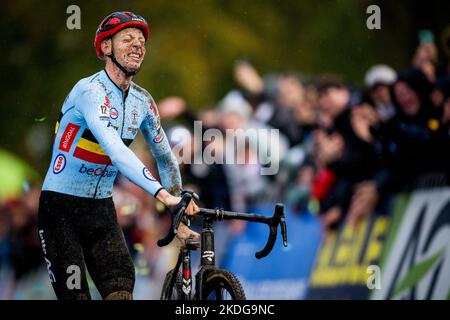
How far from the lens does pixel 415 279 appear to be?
11.3 m

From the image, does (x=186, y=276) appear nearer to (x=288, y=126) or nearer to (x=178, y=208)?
(x=178, y=208)

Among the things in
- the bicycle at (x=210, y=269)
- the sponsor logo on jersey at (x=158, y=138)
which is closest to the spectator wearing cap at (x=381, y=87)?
the sponsor logo on jersey at (x=158, y=138)

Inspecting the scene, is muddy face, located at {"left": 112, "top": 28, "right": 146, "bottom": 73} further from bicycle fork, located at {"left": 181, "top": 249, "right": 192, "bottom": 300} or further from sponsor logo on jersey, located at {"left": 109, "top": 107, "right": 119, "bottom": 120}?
bicycle fork, located at {"left": 181, "top": 249, "right": 192, "bottom": 300}

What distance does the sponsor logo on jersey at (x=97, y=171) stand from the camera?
6832 millimetres

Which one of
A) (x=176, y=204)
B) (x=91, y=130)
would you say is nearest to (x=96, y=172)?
(x=91, y=130)

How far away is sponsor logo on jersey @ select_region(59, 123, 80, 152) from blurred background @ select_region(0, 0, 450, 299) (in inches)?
193

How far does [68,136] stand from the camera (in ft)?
22.4

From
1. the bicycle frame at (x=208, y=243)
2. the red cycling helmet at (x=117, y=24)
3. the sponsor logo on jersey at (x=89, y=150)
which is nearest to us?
the bicycle frame at (x=208, y=243)

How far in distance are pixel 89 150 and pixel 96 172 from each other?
0.51 feet

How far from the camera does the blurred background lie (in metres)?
11.3

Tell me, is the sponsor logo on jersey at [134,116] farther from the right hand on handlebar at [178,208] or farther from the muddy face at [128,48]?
the right hand on handlebar at [178,208]

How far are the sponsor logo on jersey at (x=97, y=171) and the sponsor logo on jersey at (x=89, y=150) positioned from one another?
0.05 metres

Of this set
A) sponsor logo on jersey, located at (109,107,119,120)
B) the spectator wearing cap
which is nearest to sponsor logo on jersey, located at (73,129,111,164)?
sponsor logo on jersey, located at (109,107,119,120)
